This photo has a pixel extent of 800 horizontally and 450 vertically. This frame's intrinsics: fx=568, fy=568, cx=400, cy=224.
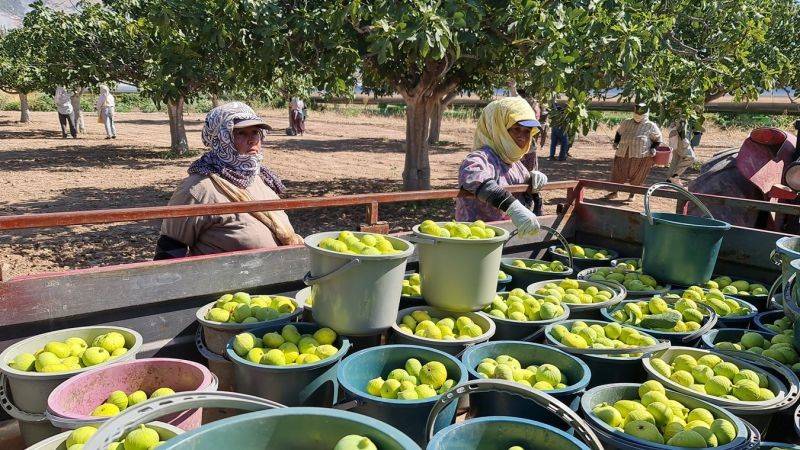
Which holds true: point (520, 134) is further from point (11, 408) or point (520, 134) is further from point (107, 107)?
point (107, 107)

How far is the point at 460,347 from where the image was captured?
2594 mm

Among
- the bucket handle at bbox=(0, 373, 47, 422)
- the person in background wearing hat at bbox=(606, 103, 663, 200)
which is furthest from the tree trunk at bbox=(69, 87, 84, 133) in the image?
the bucket handle at bbox=(0, 373, 47, 422)

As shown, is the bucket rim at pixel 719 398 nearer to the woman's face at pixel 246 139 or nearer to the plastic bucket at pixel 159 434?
the plastic bucket at pixel 159 434

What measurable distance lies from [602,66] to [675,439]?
4767 mm

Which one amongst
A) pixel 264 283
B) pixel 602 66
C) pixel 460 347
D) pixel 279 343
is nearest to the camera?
pixel 279 343

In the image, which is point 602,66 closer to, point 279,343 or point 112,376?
point 279,343

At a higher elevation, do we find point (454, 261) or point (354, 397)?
point (454, 261)

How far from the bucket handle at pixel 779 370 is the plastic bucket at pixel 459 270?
3.59ft

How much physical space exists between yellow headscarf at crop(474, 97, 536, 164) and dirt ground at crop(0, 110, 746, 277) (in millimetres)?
4709

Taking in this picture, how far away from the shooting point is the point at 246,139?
3.49 metres

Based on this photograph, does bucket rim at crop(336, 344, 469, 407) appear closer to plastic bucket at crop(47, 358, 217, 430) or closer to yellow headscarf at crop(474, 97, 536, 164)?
plastic bucket at crop(47, 358, 217, 430)

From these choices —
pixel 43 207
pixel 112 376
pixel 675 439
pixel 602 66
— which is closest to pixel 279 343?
pixel 112 376

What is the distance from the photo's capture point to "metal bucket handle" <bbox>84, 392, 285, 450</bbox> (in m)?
1.34

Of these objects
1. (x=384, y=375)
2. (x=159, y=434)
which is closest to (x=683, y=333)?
(x=384, y=375)
